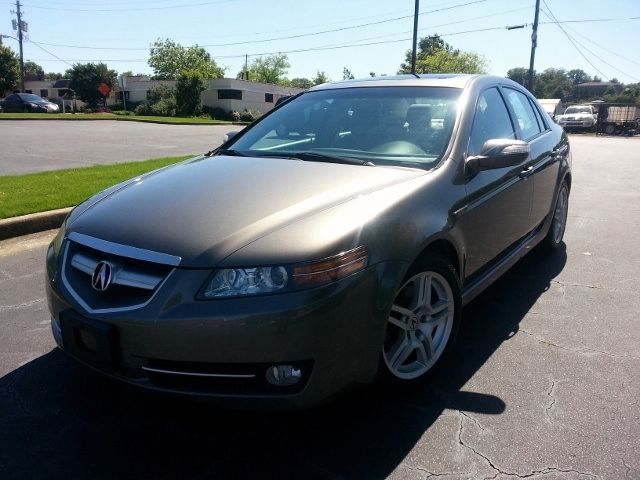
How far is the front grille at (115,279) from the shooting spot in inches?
87.5

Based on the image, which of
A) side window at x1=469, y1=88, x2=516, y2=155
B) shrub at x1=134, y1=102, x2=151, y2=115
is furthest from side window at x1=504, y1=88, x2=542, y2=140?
shrub at x1=134, y1=102, x2=151, y2=115

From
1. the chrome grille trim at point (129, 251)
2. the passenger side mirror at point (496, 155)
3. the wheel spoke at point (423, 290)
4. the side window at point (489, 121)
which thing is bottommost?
the wheel spoke at point (423, 290)

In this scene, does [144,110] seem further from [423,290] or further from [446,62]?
[423,290]

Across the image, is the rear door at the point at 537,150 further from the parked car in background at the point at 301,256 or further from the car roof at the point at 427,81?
the parked car in background at the point at 301,256

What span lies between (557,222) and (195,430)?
4074 millimetres

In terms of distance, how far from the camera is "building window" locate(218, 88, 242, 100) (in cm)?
4888

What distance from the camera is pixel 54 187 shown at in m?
7.39

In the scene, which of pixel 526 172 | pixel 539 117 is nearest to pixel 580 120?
pixel 539 117

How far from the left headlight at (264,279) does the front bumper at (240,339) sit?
30 mm

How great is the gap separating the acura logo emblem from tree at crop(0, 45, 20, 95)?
73329mm

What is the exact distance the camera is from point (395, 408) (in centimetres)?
272

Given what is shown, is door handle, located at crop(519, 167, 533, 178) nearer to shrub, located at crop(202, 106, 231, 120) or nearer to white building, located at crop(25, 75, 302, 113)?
shrub, located at crop(202, 106, 231, 120)

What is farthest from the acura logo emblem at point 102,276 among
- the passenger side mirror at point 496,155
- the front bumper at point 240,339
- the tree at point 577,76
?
the tree at point 577,76

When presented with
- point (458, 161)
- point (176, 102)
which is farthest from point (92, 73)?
point (458, 161)
